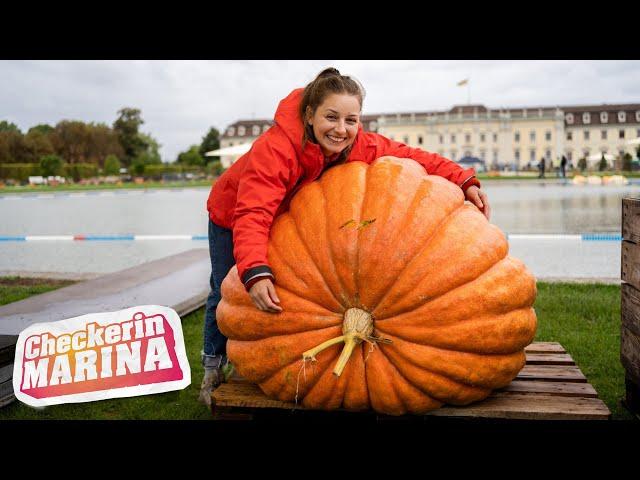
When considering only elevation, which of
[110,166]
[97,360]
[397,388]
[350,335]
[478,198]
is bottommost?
[97,360]

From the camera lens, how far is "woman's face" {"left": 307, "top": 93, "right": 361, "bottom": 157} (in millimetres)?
2682

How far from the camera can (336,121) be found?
272 cm

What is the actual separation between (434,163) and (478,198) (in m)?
0.29

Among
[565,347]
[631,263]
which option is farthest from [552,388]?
[565,347]

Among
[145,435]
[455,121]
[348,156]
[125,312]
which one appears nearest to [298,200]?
[348,156]

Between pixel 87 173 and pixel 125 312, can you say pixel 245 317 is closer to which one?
pixel 125 312

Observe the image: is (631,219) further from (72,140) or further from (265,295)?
(72,140)

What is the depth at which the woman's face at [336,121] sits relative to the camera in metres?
2.68

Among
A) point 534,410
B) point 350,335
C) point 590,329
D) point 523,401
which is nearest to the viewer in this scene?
point 350,335

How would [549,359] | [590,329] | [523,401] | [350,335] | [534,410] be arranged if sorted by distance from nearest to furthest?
[350,335] < [534,410] < [523,401] < [549,359] < [590,329]

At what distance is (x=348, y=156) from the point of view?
295 centimetres

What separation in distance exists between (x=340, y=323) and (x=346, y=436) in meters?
0.55

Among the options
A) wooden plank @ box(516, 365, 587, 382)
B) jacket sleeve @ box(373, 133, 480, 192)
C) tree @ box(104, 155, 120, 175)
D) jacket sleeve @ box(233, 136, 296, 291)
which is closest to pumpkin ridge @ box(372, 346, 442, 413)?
jacket sleeve @ box(233, 136, 296, 291)
